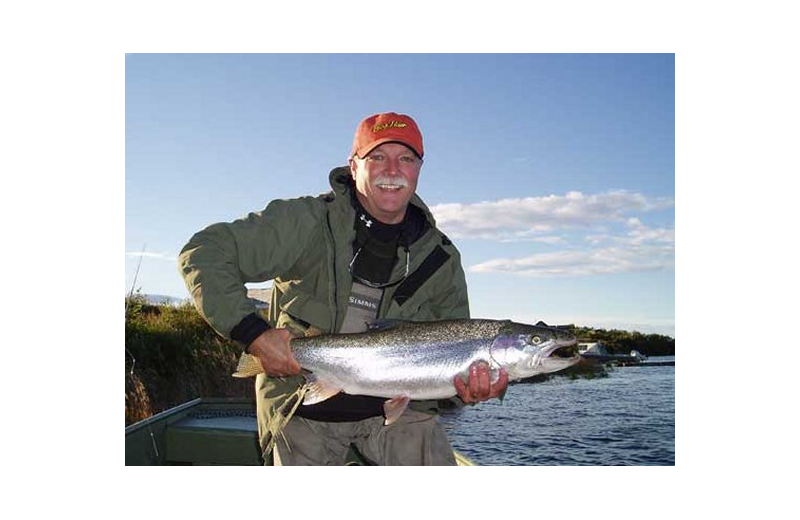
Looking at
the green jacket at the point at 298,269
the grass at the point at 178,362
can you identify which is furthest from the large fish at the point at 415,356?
the grass at the point at 178,362

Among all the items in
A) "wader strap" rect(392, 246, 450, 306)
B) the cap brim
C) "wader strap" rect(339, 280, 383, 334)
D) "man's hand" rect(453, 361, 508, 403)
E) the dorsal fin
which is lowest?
"man's hand" rect(453, 361, 508, 403)

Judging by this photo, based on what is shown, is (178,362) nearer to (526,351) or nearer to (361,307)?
(361,307)

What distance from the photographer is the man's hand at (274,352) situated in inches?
176

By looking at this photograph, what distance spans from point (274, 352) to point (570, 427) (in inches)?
1074

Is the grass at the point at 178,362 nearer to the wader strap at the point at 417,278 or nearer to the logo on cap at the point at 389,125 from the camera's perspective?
the wader strap at the point at 417,278

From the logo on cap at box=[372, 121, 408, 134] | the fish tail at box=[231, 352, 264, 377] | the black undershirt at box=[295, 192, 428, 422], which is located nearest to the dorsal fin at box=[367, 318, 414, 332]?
the black undershirt at box=[295, 192, 428, 422]

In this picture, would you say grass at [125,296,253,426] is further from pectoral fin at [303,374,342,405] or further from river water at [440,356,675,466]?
pectoral fin at [303,374,342,405]

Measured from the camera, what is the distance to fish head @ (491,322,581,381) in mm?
5164

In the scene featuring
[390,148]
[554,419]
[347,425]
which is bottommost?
[554,419]

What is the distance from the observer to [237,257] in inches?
176
